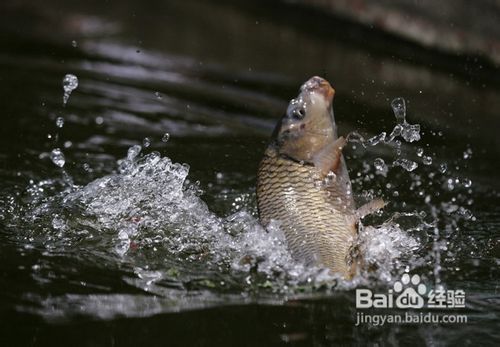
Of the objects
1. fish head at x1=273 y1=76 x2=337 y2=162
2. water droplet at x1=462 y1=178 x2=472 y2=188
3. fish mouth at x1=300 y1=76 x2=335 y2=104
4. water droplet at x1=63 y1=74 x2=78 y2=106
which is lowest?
fish head at x1=273 y1=76 x2=337 y2=162

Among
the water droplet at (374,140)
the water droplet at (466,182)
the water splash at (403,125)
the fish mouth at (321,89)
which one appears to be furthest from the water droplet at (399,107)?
the fish mouth at (321,89)

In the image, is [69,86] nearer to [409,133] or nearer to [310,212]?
[409,133]

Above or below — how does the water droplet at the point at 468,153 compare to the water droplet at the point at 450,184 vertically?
above

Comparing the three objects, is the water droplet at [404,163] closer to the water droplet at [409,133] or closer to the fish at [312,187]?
the water droplet at [409,133]

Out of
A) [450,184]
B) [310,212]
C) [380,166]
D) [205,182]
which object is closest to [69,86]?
[205,182]

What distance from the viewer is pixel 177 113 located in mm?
6426

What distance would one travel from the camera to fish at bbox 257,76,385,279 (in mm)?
3357

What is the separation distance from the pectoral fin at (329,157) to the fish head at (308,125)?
0.04 m

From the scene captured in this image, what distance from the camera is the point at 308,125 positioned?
3422 millimetres

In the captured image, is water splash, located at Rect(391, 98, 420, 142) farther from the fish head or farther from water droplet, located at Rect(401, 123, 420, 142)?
the fish head

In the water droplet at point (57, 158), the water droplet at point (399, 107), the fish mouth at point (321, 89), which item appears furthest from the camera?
the water droplet at point (57, 158)

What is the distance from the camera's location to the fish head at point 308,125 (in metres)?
3.41

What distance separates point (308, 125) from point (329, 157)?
6.7 inches

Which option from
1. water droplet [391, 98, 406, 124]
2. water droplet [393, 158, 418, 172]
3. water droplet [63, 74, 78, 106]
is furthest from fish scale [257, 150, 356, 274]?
water droplet [63, 74, 78, 106]
